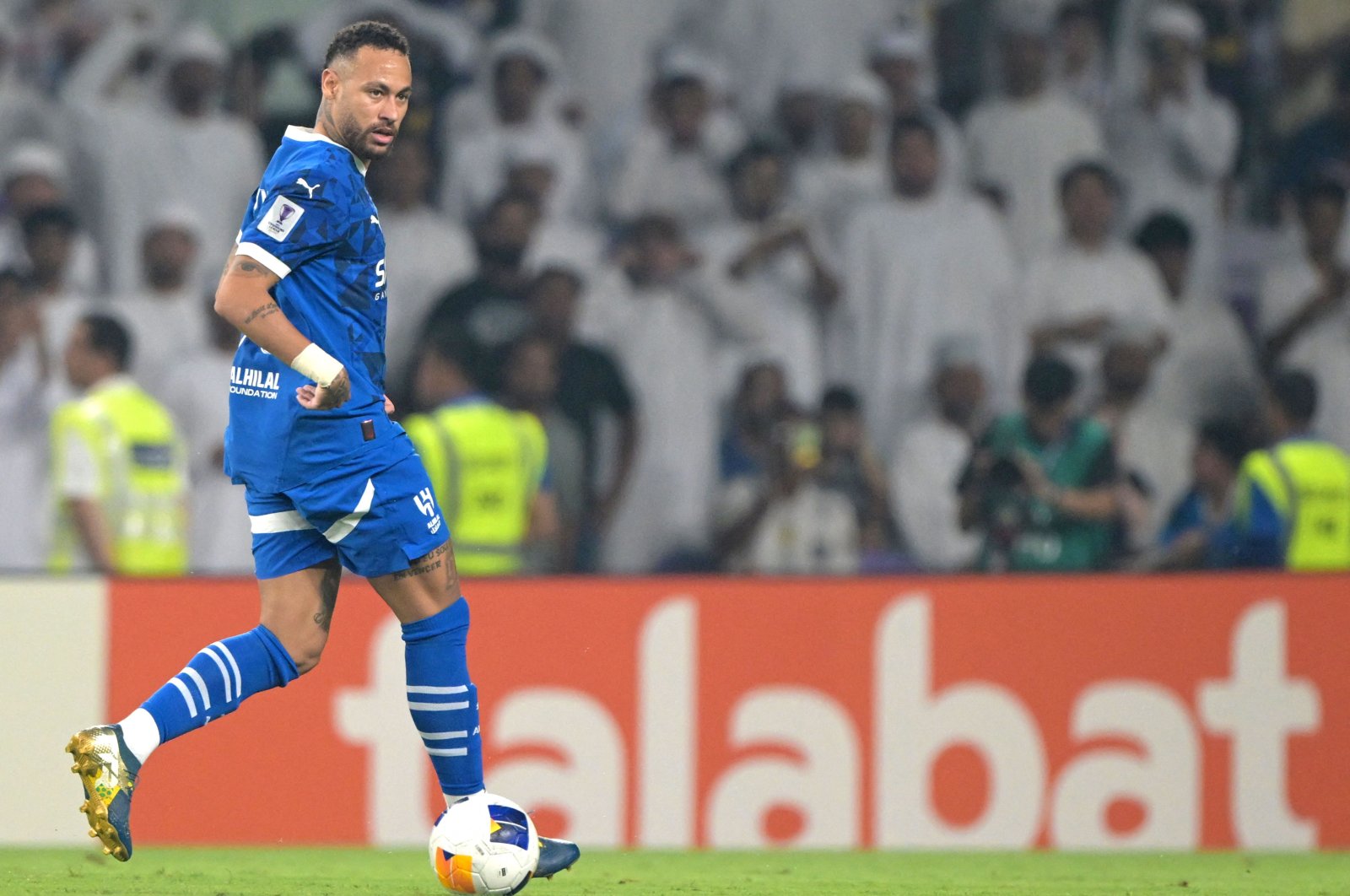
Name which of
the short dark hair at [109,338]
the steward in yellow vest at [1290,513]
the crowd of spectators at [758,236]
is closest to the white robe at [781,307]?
the crowd of spectators at [758,236]

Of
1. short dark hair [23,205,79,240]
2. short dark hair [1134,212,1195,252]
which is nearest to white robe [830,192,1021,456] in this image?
short dark hair [1134,212,1195,252]

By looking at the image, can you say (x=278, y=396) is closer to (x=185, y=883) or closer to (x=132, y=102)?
(x=185, y=883)

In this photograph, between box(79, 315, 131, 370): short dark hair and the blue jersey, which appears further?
box(79, 315, 131, 370): short dark hair

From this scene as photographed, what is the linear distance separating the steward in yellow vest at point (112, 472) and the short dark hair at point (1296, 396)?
475 centimetres

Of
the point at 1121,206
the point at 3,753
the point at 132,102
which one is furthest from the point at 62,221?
the point at 1121,206

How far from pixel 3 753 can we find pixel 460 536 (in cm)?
194

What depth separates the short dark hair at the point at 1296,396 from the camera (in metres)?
7.90

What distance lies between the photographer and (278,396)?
3678 mm

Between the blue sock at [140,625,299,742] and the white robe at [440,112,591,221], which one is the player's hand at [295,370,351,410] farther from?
the white robe at [440,112,591,221]

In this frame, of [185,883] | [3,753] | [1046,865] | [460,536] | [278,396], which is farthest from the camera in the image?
[460,536]

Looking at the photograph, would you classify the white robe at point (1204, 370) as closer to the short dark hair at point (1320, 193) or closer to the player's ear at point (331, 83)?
the short dark hair at point (1320, 193)

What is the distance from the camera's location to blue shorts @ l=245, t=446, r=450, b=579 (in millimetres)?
3682

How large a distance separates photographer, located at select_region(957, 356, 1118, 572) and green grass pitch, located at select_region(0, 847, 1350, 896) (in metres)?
1.82

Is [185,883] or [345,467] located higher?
[345,467]
